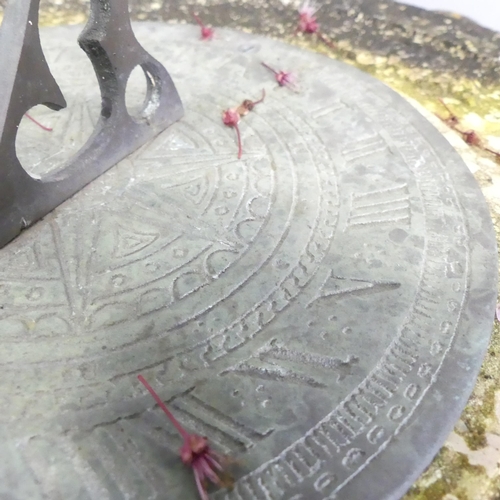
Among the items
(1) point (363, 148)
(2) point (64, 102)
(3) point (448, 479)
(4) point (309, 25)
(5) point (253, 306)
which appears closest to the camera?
(3) point (448, 479)

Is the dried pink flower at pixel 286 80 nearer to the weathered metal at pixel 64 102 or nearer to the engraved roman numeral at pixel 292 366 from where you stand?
the weathered metal at pixel 64 102

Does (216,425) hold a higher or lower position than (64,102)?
lower

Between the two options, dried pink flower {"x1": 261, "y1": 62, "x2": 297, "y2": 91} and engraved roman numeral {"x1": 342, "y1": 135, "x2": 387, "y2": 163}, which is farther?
dried pink flower {"x1": 261, "y1": 62, "x2": 297, "y2": 91}

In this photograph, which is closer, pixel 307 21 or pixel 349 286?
pixel 349 286

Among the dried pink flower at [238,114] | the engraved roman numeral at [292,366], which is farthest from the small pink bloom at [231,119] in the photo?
the engraved roman numeral at [292,366]

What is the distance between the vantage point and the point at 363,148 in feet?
5.66

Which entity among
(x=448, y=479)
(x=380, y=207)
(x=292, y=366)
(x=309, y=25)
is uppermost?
(x=309, y=25)

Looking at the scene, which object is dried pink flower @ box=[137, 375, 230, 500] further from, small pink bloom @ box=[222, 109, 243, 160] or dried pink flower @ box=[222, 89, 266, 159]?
small pink bloom @ box=[222, 109, 243, 160]

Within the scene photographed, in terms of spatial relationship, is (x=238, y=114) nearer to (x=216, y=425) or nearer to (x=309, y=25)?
(x=309, y=25)

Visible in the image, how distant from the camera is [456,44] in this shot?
237 centimetres

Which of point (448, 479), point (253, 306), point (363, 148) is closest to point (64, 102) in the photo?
point (253, 306)

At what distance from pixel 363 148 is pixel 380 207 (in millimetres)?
278

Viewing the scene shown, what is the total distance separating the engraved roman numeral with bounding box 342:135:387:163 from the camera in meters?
1.70

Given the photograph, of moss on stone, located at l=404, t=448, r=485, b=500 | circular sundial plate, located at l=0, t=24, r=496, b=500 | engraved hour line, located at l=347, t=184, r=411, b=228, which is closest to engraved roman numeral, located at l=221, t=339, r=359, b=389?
circular sundial plate, located at l=0, t=24, r=496, b=500
